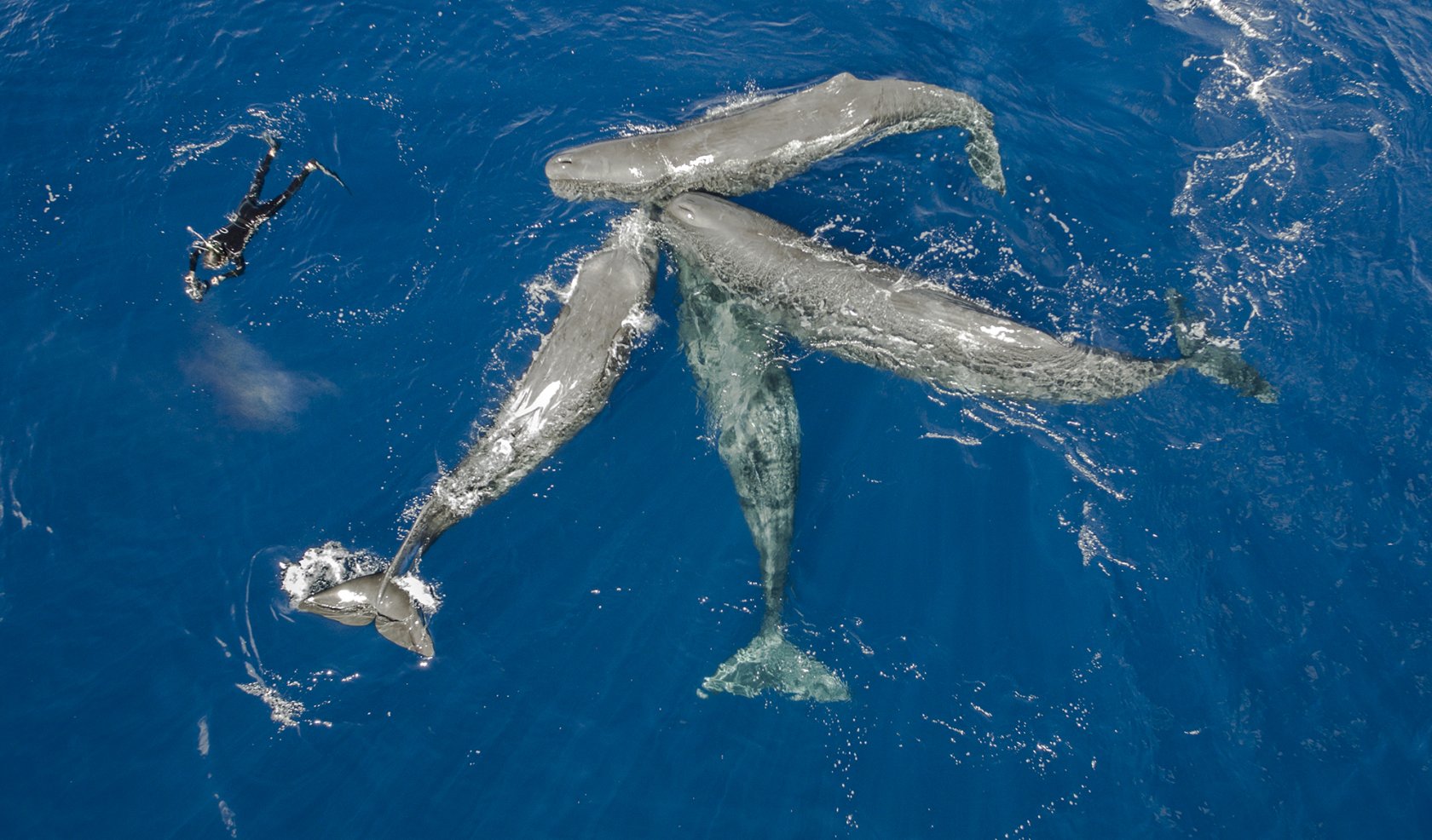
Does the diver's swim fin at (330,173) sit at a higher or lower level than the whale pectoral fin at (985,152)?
lower

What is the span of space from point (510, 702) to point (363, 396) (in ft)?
15.7

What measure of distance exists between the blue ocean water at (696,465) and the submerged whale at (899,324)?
0.36 metres

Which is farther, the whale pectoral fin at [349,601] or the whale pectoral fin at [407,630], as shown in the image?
the whale pectoral fin at [349,601]

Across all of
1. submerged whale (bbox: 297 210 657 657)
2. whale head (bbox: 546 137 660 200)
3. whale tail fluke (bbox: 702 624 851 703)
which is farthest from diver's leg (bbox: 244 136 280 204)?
whale tail fluke (bbox: 702 624 851 703)

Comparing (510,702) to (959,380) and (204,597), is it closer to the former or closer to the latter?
(204,597)

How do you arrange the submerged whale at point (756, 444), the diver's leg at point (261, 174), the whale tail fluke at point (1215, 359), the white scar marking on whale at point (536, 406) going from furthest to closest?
the diver's leg at point (261, 174) → the white scar marking on whale at point (536, 406) → the whale tail fluke at point (1215, 359) → the submerged whale at point (756, 444)

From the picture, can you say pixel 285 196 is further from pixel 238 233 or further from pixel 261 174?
pixel 238 233

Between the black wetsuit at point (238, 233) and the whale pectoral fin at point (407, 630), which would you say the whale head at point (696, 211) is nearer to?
the black wetsuit at point (238, 233)

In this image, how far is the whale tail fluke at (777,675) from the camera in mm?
9859

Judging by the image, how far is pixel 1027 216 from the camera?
40.0ft

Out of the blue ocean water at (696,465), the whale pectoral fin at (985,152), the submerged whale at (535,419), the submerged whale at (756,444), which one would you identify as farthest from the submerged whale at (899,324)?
the whale pectoral fin at (985,152)

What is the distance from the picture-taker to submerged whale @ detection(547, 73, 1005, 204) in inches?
495

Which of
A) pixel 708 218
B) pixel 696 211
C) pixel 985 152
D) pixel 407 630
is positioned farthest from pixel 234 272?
pixel 985 152

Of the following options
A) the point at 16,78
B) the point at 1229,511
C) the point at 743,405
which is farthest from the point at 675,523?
the point at 16,78
